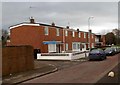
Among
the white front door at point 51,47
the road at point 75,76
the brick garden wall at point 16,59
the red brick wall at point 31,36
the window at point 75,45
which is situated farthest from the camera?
the window at point 75,45

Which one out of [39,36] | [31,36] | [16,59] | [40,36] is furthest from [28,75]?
[31,36]

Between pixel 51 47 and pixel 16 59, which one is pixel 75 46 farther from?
pixel 16 59

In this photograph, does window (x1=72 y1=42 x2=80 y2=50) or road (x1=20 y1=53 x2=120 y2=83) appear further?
window (x1=72 y1=42 x2=80 y2=50)

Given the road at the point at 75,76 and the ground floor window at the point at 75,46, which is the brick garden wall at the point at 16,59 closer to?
the road at the point at 75,76

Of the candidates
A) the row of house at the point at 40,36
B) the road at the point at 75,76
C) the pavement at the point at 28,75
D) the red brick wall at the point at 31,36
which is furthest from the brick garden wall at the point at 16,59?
the red brick wall at the point at 31,36

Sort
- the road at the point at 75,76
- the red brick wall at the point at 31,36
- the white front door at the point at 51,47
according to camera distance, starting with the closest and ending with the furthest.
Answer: the road at the point at 75,76, the red brick wall at the point at 31,36, the white front door at the point at 51,47

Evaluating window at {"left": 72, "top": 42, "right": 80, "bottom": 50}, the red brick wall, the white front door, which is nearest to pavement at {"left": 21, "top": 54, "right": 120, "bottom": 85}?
the red brick wall

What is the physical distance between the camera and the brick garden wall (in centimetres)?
2027

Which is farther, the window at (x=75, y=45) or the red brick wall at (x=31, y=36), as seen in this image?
the window at (x=75, y=45)

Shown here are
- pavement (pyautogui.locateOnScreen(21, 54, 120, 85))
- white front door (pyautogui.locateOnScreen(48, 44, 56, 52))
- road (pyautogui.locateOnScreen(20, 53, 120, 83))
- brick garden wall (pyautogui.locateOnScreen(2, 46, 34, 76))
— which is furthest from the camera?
white front door (pyautogui.locateOnScreen(48, 44, 56, 52))

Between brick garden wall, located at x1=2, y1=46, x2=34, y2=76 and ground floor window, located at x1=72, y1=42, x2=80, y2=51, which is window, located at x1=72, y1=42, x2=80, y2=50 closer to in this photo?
ground floor window, located at x1=72, y1=42, x2=80, y2=51

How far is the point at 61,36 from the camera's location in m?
60.1

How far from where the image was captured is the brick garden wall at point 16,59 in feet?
66.5

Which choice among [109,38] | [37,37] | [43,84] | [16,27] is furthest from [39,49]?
[109,38]
